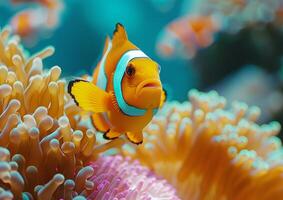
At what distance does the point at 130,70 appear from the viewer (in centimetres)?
125

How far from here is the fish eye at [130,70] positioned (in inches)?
48.7

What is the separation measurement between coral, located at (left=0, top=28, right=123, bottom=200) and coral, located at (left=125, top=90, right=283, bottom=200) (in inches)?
19.7

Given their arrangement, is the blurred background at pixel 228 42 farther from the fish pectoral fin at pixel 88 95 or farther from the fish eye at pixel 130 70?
the fish eye at pixel 130 70

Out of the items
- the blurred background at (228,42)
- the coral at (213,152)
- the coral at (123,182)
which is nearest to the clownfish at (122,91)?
the coral at (123,182)

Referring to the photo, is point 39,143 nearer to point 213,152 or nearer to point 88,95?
point 88,95

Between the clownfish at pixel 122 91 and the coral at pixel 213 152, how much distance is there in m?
0.49

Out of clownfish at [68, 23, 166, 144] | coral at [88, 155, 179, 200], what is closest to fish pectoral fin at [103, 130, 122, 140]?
clownfish at [68, 23, 166, 144]

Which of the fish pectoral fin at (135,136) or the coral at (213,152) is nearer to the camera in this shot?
the fish pectoral fin at (135,136)

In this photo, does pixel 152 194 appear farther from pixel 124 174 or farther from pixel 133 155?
pixel 133 155

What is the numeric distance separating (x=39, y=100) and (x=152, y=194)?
0.49 metres

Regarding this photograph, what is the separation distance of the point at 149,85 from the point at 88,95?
0.24m

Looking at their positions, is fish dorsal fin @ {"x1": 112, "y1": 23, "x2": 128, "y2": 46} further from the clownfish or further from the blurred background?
the blurred background

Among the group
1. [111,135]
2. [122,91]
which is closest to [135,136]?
[111,135]

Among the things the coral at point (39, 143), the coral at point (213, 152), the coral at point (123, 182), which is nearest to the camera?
the coral at point (39, 143)
